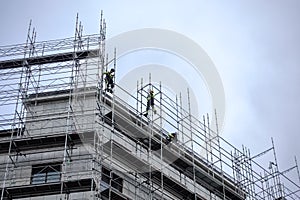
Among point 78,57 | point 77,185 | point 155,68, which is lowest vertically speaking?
point 77,185

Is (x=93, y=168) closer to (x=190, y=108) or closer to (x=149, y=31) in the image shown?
(x=190, y=108)

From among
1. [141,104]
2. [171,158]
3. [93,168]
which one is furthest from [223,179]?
[93,168]

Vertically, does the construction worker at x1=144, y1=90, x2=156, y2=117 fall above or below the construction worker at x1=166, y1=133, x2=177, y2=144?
above

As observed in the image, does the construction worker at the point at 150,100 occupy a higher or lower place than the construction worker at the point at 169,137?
higher

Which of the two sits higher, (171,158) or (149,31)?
(149,31)

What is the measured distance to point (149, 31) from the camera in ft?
119

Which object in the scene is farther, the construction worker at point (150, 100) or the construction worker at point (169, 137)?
the construction worker at point (150, 100)

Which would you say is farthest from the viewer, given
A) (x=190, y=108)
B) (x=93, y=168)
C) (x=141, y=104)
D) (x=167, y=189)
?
(x=190, y=108)

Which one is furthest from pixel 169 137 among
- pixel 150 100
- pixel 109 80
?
pixel 109 80

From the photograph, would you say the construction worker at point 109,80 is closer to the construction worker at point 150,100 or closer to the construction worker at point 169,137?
the construction worker at point 150,100

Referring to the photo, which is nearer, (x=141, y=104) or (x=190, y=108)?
(x=141, y=104)

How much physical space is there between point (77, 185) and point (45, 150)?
130 inches

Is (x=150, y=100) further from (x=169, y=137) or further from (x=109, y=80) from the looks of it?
(x=109, y=80)

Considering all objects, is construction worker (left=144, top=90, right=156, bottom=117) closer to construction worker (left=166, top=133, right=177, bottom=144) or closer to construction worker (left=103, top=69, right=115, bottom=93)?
construction worker (left=166, top=133, right=177, bottom=144)
